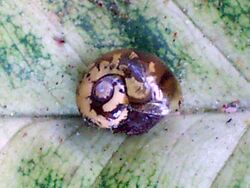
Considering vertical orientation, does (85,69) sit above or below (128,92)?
above

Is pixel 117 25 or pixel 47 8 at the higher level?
pixel 47 8

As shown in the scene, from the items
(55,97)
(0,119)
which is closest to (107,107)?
(55,97)

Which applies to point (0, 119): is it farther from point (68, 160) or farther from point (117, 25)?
point (117, 25)
